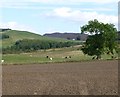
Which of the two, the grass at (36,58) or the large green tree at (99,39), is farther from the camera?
the large green tree at (99,39)

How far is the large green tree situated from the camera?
279 feet

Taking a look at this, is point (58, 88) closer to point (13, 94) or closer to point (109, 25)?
point (13, 94)

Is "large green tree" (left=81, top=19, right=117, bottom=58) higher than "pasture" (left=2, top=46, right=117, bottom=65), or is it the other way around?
"large green tree" (left=81, top=19, right=117, bottom=58)

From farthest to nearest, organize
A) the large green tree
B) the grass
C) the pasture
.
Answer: the large green tree
the grass
the pasture

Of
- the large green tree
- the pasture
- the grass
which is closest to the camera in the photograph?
the pasture

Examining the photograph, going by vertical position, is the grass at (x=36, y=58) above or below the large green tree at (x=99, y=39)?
below

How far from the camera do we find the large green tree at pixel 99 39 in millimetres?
85188

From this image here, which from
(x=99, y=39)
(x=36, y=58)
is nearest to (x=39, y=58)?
(x=36, y=58)

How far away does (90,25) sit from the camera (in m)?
88.3

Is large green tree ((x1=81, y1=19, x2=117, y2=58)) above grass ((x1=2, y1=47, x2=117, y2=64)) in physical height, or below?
above

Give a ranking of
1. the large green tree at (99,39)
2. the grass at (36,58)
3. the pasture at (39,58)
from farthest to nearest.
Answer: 1. the large green tree at (99,39)
2. the grass at (36,58)
3. the pasture at (39,58)

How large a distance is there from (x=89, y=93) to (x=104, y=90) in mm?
1138

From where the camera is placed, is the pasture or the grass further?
the grass

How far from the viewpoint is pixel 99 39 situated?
282ft
